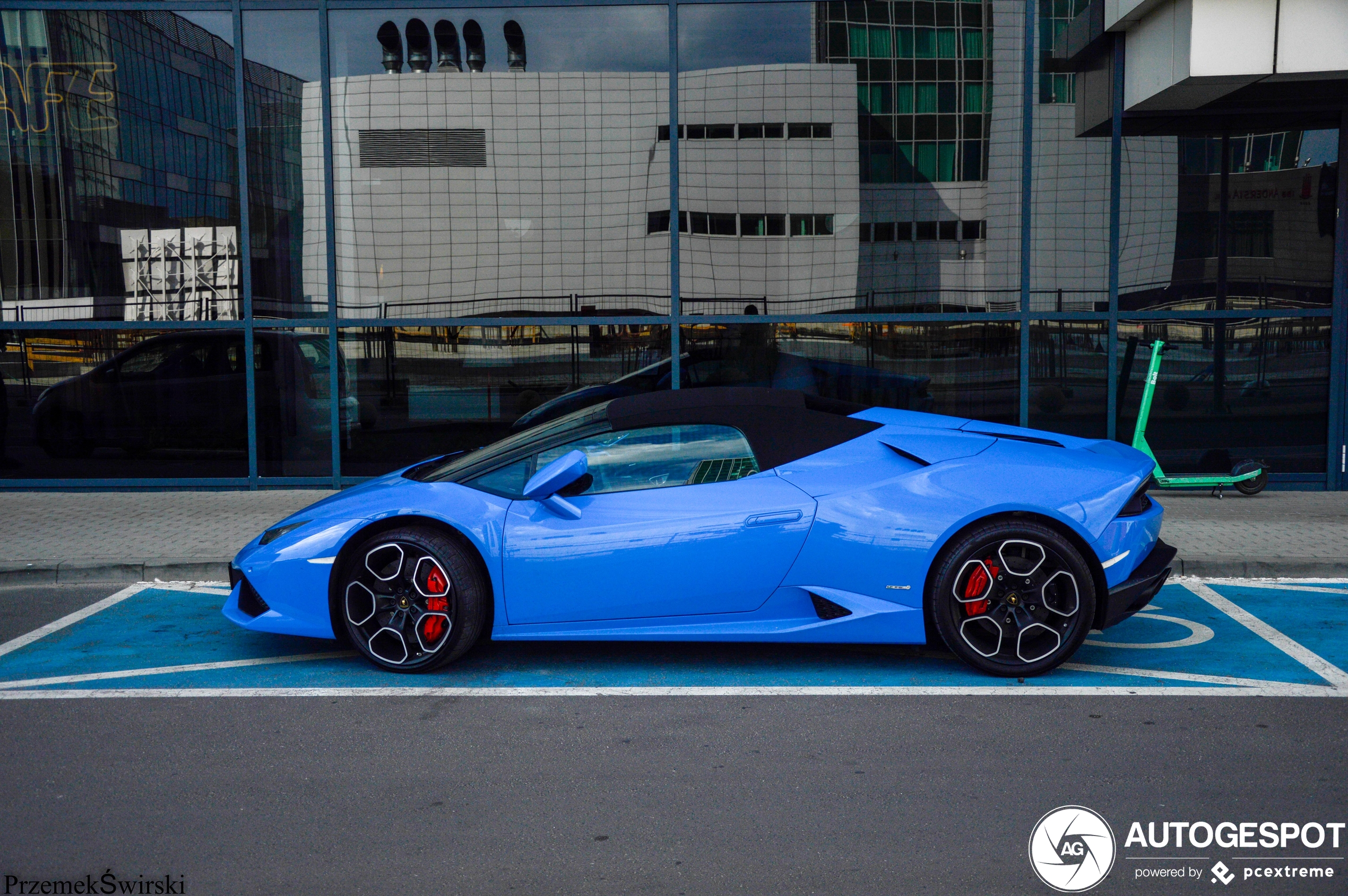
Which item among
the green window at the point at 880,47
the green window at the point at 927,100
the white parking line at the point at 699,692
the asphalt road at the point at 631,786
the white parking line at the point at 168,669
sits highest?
the green window at the point at 880,47

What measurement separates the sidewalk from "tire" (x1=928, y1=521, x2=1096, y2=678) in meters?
2.63

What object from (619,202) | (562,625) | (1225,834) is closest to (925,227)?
(619,202)

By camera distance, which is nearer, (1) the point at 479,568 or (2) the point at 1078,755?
(2) the point at 1078,755

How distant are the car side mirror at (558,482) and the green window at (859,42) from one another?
6320 mm

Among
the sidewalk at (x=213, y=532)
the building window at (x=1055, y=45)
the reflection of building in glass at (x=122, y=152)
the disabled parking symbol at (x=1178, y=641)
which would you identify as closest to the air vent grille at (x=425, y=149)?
the reflection of building in glass at (x=122, y=152)

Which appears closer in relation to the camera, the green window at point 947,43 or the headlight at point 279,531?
the headlight at point 279,531

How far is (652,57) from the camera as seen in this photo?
1012 centimetres

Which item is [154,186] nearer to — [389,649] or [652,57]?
[652,57]

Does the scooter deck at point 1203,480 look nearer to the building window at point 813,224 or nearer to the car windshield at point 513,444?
the building window at point 813,224

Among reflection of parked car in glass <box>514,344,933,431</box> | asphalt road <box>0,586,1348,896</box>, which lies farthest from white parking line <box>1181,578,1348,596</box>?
reflection of parked car in glass <box>514,344,933,431</box>

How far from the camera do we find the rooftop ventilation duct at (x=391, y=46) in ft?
33.4

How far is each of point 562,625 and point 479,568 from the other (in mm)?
432

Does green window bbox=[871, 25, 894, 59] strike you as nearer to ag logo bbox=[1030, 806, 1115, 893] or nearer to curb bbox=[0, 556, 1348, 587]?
curb bbox=[0, 556, 1348, 587]

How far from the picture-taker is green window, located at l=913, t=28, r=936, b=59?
9953 millimetres
